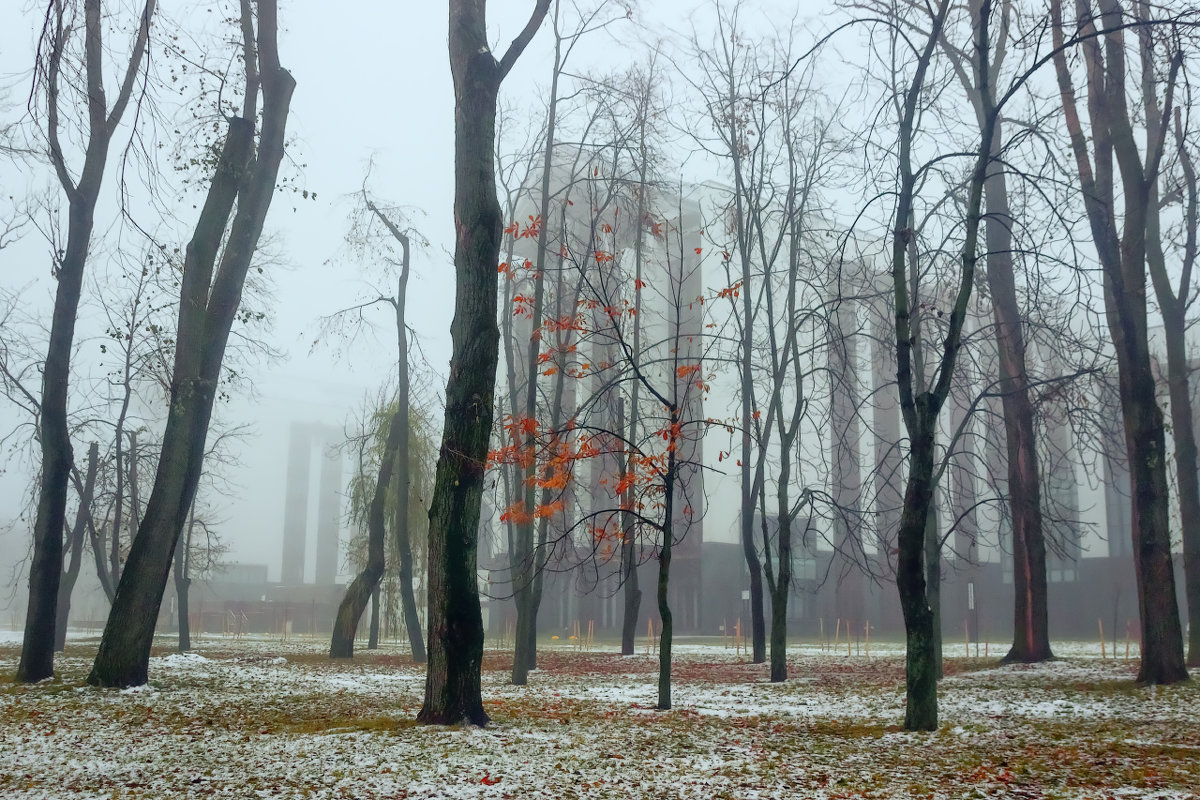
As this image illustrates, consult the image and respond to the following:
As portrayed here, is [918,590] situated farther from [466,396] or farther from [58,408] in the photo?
[58,408]

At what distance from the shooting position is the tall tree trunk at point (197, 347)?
11.8 m

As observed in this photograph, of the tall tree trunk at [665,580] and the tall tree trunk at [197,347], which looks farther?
the tall tree trunk at [197,347]

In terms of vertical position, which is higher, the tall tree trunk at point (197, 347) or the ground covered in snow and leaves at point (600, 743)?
the tall tree trunk at point (197, 347)

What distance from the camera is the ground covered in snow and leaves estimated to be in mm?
6020

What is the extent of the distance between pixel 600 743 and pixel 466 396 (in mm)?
3235

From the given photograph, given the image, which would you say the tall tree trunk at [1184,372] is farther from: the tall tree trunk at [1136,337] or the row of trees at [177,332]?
the row of trees at [177,332]

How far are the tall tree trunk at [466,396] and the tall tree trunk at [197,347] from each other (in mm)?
5208

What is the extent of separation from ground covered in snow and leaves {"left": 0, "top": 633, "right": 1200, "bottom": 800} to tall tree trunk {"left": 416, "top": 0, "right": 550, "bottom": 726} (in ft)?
1.84

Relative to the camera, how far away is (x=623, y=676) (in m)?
16.5

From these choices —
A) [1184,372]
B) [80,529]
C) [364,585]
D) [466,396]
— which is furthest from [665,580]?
[80,529]

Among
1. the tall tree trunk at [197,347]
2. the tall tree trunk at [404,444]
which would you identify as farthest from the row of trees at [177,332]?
the tall tree trunk at [404,444]

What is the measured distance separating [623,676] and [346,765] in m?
10.5

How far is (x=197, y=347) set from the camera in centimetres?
1273

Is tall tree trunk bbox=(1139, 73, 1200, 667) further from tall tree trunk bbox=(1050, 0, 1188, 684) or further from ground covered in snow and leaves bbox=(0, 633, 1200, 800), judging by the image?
ground covered in snow and leaves bbox=(0, 633, 1200, 800)
